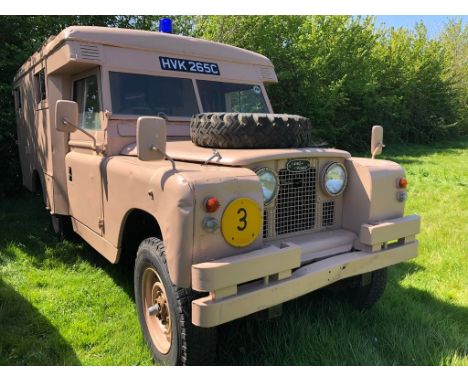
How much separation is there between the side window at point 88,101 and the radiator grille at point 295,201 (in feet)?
6.26

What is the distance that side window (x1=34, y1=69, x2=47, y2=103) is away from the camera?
5133mm

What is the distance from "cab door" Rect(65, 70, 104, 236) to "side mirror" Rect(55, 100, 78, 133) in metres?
0.38

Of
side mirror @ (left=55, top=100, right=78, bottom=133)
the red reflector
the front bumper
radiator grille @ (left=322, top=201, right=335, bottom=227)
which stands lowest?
the front bumper

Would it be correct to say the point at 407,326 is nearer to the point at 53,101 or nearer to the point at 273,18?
the point at 53,101

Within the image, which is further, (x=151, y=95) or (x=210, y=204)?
(x=151, y=95)

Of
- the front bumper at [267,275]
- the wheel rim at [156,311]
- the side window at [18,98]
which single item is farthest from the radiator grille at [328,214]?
the side window at [18,98]

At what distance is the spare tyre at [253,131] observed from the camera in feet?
10.3

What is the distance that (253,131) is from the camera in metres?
3.13

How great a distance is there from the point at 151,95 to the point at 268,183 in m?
1.77

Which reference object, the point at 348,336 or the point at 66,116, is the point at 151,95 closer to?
the point at 66,116

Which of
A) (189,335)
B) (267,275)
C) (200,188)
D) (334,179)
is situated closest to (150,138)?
(200,188)

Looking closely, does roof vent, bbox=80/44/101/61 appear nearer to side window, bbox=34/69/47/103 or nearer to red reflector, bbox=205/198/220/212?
side window, bbox=34/69/47/103

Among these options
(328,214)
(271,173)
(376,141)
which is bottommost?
(328,214)

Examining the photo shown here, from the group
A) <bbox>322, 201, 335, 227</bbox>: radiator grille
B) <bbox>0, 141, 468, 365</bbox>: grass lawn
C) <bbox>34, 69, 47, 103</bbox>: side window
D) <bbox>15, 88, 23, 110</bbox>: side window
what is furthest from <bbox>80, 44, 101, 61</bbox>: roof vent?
<bbox>15, 88, 23, 110</bbox>: side window
